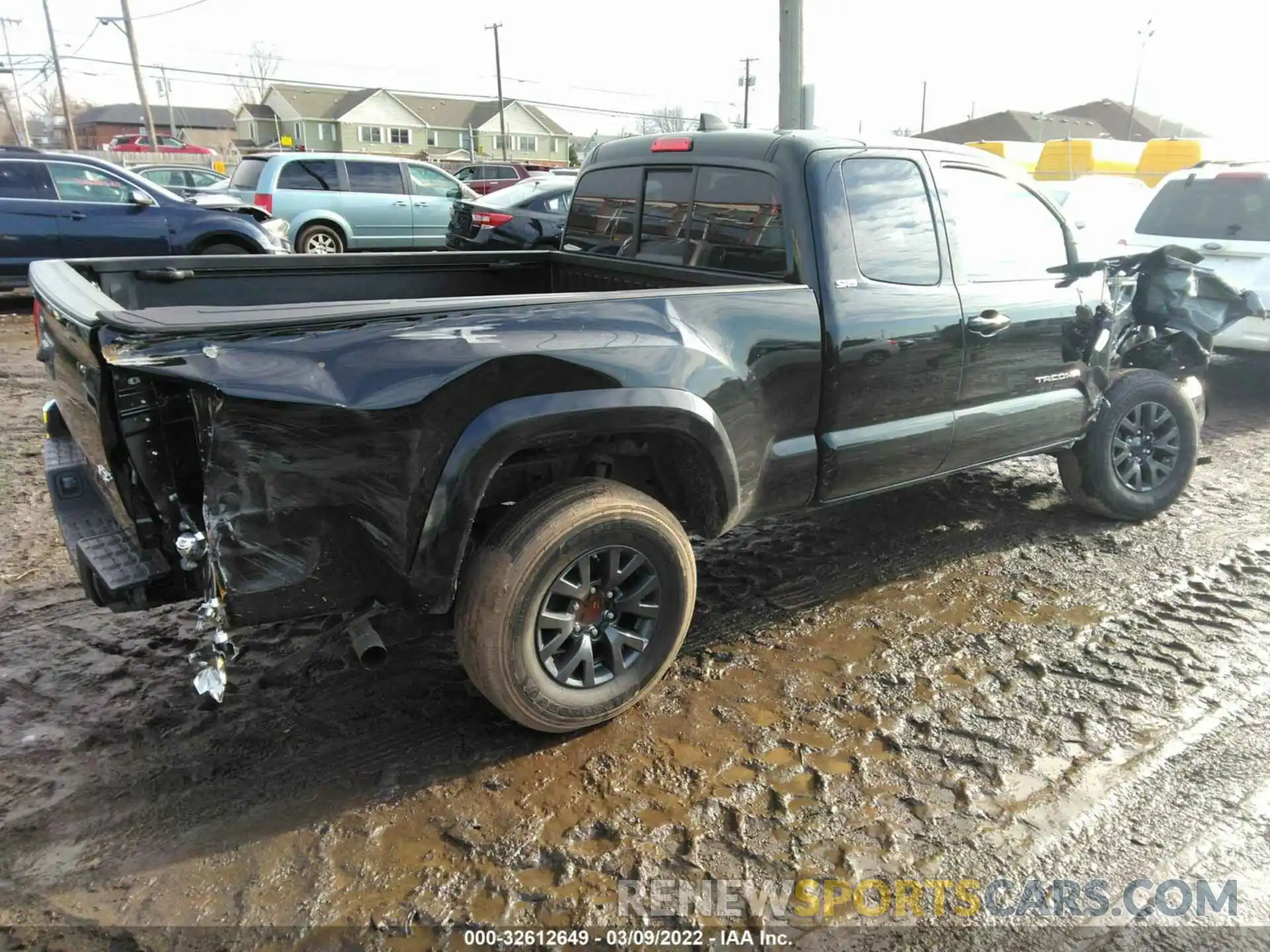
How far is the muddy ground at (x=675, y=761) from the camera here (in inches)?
93.5

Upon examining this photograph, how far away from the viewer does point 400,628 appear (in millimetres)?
2834

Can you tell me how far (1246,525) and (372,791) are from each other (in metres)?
4.84

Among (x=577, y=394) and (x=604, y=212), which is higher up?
(x=604, y=212)

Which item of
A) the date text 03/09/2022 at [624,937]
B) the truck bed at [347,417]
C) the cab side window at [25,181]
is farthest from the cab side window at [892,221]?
the cab side window at [25,181]

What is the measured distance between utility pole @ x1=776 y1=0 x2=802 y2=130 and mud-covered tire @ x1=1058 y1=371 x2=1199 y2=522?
18.4 feet

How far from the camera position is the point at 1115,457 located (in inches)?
188

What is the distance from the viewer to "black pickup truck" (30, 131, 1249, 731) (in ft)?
7.78

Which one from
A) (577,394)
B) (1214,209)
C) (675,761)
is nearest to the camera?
(577,394)

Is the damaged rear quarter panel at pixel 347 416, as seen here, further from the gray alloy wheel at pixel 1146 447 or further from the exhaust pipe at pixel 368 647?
the gray alloy wheel at pixel 1146 447

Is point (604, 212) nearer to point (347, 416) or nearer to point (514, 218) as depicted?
point (347, 416)

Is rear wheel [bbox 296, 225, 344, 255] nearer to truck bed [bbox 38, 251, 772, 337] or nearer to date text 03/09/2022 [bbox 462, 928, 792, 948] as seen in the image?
truck bed [bbox 38, 251, 772, 337]

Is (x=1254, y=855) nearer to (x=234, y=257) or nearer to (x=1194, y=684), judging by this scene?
(x=1194, y=684)

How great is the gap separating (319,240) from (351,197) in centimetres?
89

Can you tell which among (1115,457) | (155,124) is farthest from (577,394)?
(155,124)
